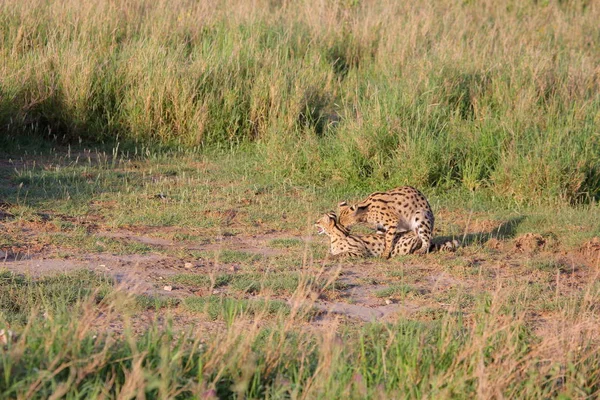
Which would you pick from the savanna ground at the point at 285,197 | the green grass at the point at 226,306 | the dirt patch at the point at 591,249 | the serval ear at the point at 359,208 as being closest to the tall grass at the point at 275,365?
the savanna ground at the point at 285,197

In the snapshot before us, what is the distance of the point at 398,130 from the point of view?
10266 mm

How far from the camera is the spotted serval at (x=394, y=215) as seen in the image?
8031mm

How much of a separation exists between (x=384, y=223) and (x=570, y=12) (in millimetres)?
11434

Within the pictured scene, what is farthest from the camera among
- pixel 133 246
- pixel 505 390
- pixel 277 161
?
pixel 277 161

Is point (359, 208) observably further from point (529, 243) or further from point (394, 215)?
point (529, 243)

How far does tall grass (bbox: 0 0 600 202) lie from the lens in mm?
10031

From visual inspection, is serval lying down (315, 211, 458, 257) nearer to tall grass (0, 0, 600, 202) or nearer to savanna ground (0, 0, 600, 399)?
savanna ground (0, 0, 600, 399)

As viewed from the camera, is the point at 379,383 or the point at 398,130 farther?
the point at 398,130

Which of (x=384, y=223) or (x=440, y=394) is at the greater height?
(x=440, y=394)

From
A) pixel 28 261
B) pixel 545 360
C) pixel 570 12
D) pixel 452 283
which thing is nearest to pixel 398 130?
pixel 452 283

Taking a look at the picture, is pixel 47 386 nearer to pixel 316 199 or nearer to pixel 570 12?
pixel 316 199

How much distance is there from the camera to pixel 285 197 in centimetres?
964

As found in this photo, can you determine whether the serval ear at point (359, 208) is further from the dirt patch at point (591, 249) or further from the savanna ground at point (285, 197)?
the dirt patch at point (591, 249)

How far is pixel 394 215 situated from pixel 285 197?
1.78m
